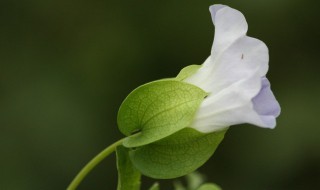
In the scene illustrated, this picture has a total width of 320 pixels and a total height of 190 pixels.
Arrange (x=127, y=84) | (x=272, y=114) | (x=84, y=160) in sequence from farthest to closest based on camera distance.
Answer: (x=127, y=84) → (x=84, y=160) → (x=272, y=114)

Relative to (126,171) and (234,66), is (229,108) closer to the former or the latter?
(234,66)

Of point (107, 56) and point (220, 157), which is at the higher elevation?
point (107, 56)

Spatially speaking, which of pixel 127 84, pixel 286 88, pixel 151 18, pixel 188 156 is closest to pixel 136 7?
pixel 151 18

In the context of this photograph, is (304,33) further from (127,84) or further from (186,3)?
A: (127,84)

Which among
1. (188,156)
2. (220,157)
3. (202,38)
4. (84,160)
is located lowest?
(220,157)

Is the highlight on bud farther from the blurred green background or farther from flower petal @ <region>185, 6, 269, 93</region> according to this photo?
the blurred green background

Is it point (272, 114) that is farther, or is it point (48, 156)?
point (48, 156)

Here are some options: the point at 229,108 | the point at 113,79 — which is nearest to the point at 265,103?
the point at 229,108
